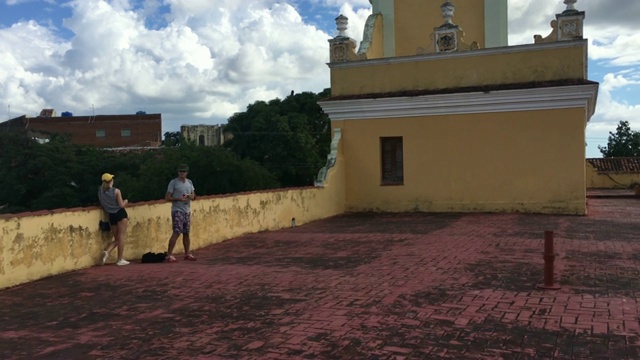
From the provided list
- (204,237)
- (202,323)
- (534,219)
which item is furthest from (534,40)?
(202,323)

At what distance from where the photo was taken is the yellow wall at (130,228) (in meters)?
7.56

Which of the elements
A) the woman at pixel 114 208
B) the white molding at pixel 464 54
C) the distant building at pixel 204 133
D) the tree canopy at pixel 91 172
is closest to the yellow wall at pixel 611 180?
the tree canopy at pixel 91 172

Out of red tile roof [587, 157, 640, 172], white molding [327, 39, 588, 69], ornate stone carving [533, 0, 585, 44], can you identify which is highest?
ornate stone carving [533, 0, 585, 44]

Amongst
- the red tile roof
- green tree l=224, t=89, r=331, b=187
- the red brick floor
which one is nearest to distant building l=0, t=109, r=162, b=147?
green tree l=224, t=89, r=331, b=187

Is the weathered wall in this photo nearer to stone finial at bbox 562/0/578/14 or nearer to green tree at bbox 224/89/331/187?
stone finial at bbox 562/0/578/14

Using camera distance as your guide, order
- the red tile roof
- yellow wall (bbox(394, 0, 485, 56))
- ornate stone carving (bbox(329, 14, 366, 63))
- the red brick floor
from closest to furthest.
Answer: the red brick floor < ornate stone carving (bbox(329, 14, 366, 63)) < yellow wall (bbox(394, 0, 485, 56)) < the red tile roof

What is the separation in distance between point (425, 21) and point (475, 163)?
591cm

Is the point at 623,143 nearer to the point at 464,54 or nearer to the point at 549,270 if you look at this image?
the point at 464,54

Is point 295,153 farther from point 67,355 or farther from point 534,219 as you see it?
point 67,355

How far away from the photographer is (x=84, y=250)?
862 cm

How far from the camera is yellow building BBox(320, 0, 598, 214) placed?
48.3 feet

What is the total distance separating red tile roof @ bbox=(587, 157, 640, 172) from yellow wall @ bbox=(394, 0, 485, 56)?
1994 centimetres

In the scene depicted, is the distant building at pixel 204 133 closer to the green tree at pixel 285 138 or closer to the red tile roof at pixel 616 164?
the green tree at pixel 285 138

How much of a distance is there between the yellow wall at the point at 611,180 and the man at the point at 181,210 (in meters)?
28.9
